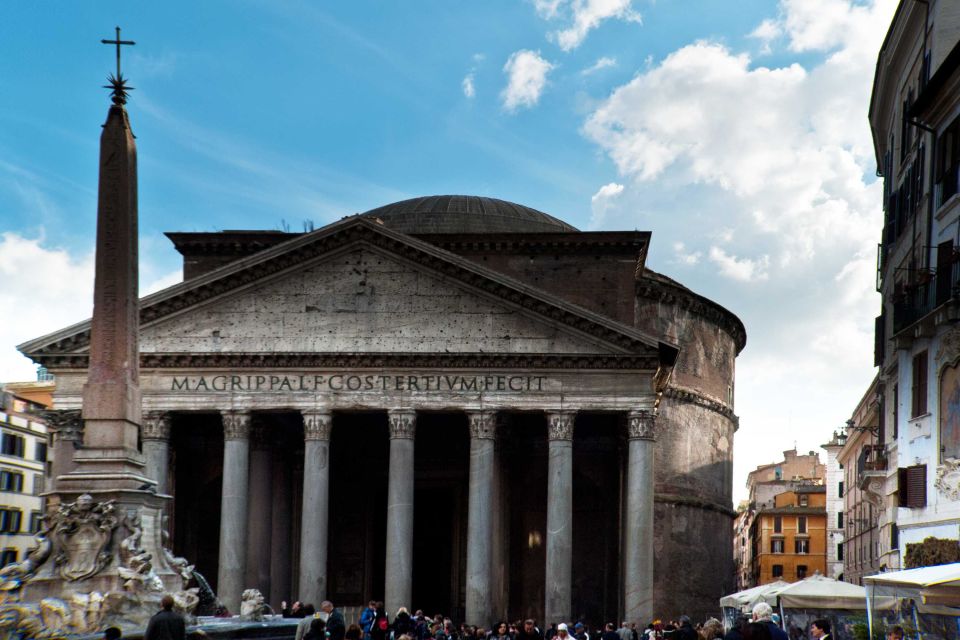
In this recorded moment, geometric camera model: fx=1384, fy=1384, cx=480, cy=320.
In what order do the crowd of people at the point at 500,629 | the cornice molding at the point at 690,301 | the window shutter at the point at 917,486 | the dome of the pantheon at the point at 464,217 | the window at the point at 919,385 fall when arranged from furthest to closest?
1. the dome of the pantheon at the point at 464,217
2. the cornice molding at the point at 690,301
3. the window at the point at 919,385
4. the window shutter at the point at 917,486
5. the crowd of people at the point at 500,629

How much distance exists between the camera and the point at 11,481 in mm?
50219

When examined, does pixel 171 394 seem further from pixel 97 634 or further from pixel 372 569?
pixel 97 634

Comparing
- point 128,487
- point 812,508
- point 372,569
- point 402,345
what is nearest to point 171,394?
point 402,345

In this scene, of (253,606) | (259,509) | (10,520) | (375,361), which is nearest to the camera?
(253,606)

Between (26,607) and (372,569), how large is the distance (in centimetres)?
2874

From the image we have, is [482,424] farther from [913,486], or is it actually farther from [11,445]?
[11,445]

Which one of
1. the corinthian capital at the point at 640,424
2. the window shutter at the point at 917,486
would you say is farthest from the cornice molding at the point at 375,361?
the window shutter at the point at 917,486

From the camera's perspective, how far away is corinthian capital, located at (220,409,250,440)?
32438 mm

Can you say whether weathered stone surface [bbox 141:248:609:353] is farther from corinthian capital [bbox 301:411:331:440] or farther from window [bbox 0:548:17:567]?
window [bbox 0:548:17:567]

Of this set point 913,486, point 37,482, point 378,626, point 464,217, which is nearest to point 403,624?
point 378,626

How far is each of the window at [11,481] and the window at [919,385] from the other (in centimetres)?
3623

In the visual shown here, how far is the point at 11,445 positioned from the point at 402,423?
77.9 ft

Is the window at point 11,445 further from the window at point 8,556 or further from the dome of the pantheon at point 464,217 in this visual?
the dome of the pantheon at point 464,217

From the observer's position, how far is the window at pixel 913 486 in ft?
70.7
